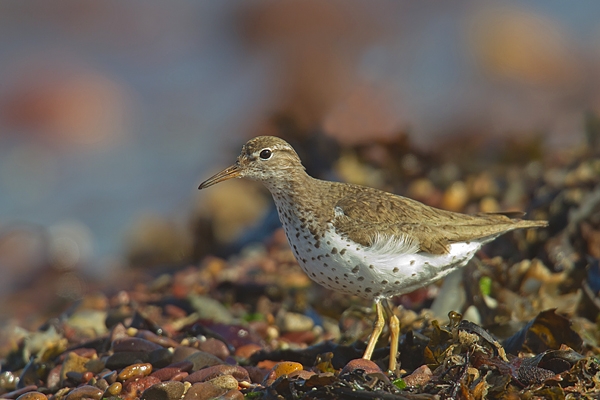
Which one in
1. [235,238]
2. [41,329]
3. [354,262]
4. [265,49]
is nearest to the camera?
[354,262]

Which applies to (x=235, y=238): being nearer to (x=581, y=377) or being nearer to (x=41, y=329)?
(x=41, y=329)

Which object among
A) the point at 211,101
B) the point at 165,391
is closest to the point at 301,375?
the point at 165,391

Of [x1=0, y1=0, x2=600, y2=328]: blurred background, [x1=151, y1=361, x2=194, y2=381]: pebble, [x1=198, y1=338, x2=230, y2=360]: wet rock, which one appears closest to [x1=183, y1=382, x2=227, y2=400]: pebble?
[x1=151, y1=361, x2=194, y2=381]: pebble

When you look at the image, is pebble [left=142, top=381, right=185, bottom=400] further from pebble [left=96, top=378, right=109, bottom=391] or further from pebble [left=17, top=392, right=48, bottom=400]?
pebble [left=17, top=392, right=48, bottom=400]

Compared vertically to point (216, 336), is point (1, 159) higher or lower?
higher

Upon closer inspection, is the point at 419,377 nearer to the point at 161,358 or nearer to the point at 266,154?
the point at 161,358

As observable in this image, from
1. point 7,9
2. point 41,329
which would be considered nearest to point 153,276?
point 41,329
